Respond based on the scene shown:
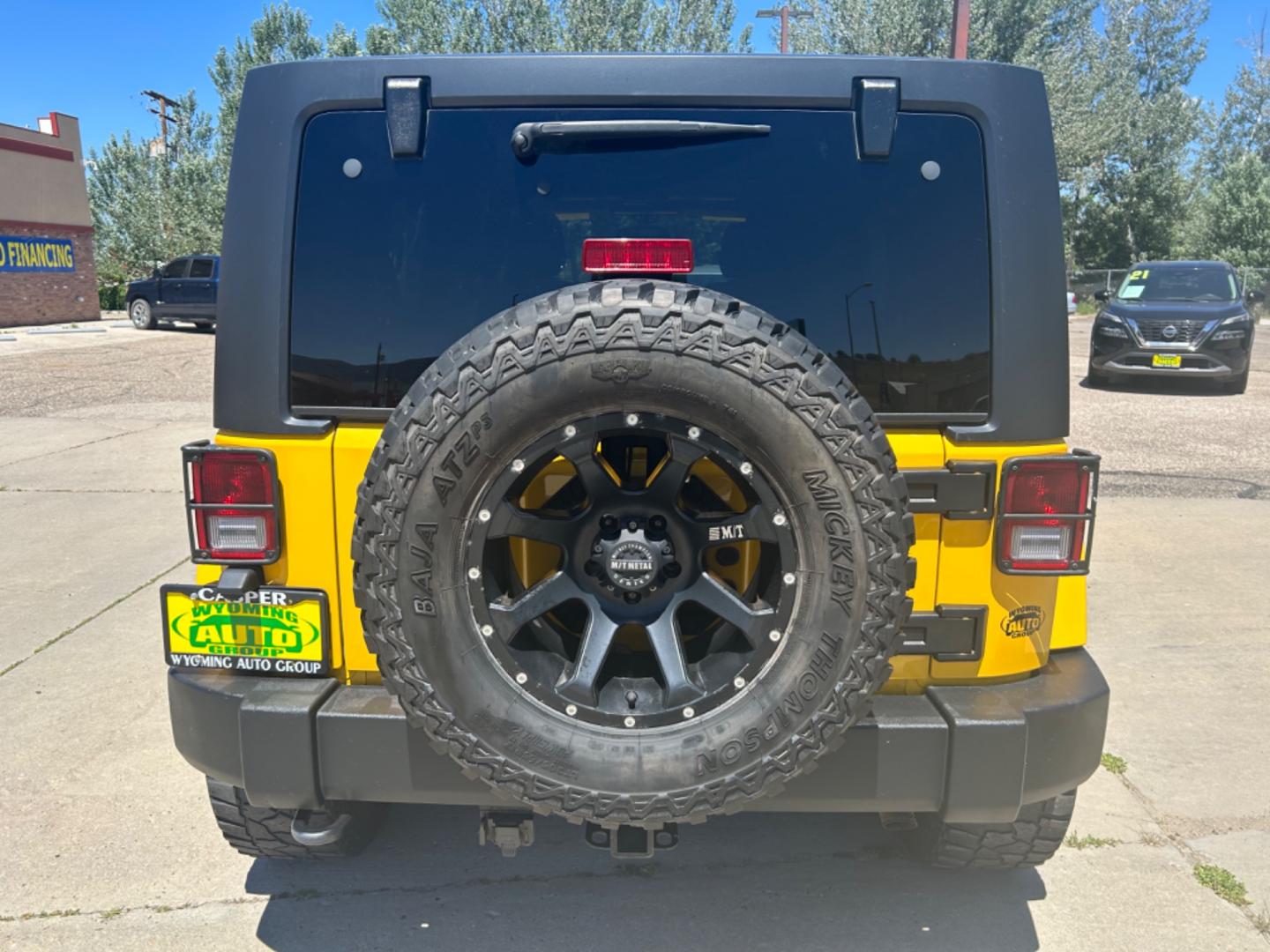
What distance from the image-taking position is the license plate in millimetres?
2441

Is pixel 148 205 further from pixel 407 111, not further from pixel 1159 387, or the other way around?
pixel 407 111

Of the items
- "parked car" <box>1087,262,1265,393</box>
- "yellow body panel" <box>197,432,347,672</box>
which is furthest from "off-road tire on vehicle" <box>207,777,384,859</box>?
"parked car" <box>1087,262,1265,393</box>

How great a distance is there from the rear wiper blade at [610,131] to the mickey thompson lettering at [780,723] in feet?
3.78

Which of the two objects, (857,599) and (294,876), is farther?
(294,876)

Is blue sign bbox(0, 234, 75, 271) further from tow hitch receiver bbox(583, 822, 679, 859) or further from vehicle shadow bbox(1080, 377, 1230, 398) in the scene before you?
tow hitch receiver bbox(583, 822, 679, 859)

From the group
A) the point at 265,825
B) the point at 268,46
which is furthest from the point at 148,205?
the point at 265,825

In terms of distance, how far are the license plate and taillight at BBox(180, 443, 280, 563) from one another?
97mm

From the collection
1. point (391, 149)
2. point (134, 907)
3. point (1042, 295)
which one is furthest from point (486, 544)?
point (134, 907)

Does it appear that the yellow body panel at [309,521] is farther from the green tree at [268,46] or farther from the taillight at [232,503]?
the green tree at [268,46]

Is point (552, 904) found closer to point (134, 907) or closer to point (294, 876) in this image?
point (294, 876)

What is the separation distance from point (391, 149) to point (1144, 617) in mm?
4637

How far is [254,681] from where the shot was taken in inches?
97.5

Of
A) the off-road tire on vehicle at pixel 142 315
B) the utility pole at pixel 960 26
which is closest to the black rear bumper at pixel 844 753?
the utility pole at pixel 960 26

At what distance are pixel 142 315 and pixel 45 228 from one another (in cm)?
453
